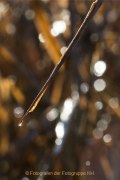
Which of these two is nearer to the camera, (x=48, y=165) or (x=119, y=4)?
(x=48, y=165)

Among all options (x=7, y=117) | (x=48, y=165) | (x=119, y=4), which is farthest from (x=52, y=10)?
(x=48, y=165)

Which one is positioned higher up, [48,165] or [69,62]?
[69,62]

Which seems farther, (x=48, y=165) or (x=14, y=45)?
(x=14, y=45)

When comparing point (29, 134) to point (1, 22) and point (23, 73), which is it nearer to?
point (23, 73)

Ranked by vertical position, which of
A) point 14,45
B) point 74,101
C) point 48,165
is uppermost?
point 14,45

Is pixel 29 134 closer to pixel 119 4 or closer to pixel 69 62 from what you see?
pixel 69 62

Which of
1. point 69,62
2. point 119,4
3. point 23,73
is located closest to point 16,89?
point 23,73
